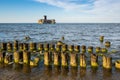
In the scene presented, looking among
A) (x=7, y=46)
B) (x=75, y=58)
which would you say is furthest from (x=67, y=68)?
(x=7, y=46)

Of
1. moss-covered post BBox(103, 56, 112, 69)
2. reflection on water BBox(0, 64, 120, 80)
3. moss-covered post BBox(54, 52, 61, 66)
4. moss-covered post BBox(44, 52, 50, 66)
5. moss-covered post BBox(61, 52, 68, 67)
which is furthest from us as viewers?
moss-covered post BBox(44, 52, 50, 66)

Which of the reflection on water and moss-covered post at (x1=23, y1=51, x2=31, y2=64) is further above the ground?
moss-covered post at (x1=23, y1=51, x2=31, y2=64)

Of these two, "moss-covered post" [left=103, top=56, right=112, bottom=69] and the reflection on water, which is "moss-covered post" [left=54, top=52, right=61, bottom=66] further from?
"moss-covered post" [left=103, top=56, right=112, bottom=69]

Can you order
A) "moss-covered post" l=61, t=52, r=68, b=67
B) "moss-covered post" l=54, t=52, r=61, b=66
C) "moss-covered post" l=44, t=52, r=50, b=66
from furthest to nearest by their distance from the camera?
"moss-covered post" l=44, t=52, r=50, b=66 < "moss-covered post" l=54, t=52, r=61, b=66 < "moss-covered post" l=61, t=52, r=68, b=67

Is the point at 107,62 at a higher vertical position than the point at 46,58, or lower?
lower

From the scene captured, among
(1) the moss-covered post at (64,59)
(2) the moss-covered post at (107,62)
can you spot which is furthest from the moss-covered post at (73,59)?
(2) the moss-covered post at (107,62)

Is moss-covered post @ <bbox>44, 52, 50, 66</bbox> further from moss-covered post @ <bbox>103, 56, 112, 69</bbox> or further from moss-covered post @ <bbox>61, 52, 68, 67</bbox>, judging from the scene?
moss-covered post @ <bbox>103, 56, 112, 69</bbox>

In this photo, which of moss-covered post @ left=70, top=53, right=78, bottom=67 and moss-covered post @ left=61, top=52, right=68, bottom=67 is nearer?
moss-covered post @ left=70, top=53, right=78, bottom=67

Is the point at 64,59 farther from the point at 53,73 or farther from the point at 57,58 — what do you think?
the point at 53,73

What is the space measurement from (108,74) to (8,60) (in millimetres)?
10658

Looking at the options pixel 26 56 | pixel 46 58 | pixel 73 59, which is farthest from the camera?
pixel 26 56

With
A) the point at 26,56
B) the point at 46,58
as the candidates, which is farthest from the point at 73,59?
the point at 26,56

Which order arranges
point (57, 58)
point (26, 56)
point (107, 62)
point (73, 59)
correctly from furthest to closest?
1. point (26, 56)
2. point (57, 58)
3. point (73, 59)
4. point (107, 62)

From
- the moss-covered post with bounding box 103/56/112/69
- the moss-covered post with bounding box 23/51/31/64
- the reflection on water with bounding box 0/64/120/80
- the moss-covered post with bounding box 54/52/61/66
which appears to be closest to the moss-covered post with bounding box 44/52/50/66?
the reflection on water with bounding box 0/64/120/80
